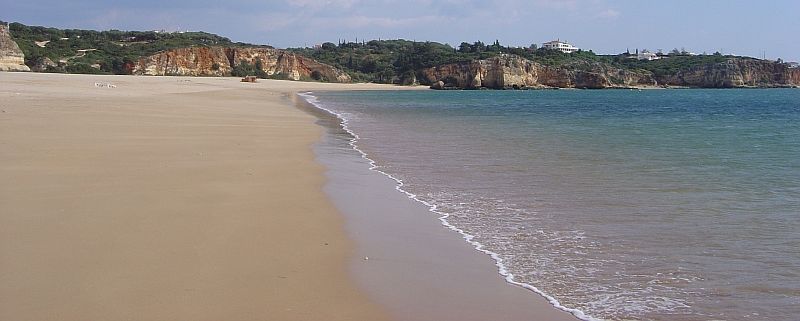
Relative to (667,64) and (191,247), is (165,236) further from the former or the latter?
(667,64)

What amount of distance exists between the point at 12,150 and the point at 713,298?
9.26m

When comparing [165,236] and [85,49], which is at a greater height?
[85,49]

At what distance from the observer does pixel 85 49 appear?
8338cm

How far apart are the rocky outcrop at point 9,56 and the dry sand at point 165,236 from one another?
5765 cm

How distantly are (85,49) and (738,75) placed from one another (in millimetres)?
102540

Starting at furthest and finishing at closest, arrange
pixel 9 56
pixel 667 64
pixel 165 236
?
pixel 667 64
pixel 9 56
pixel 165 236

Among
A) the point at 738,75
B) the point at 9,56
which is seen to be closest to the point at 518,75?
the point at 738,75

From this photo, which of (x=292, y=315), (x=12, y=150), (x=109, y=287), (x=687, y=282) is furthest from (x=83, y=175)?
(x=687, y=282)

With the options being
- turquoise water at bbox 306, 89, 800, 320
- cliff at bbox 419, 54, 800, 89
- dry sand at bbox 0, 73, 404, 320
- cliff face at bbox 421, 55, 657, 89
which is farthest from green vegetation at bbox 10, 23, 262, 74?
turquoise water at bbox 306, 89, 800, 320

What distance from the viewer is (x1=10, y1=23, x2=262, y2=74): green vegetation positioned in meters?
70.1

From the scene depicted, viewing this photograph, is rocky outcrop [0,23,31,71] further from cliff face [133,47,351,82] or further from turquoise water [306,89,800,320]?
turquoise water [306,89,800,320]

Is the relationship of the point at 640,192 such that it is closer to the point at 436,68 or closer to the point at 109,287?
the point at 109,287

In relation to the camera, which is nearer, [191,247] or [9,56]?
[191,247]

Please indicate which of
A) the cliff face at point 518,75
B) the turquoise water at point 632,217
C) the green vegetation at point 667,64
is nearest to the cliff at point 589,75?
the cliff face at point 518,75
